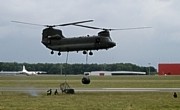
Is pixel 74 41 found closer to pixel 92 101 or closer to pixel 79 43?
pixel 79 43


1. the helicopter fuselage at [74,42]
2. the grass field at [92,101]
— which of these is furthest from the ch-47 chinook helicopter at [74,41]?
the grass field at [92,101]

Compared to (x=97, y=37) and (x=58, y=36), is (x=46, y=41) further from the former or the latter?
(x=97, y=37)

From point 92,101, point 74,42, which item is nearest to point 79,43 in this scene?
point 74,42

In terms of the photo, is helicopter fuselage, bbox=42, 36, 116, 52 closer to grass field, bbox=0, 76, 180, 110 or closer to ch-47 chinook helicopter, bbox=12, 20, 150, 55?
ch-47 chinook helicopter, bbox=12, 20, 150, 55

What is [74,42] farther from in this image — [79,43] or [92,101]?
[92,101]

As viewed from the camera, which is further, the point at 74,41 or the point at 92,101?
the point at 74,41

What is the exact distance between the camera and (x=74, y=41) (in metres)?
52.8

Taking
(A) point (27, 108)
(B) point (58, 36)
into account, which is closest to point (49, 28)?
(B) point (58, 36)

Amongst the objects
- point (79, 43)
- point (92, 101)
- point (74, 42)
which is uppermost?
point (74, 42)

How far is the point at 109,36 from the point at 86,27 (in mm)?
3621

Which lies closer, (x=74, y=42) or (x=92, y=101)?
(x=92, y=101)

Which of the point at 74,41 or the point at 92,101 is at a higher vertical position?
the point at 74,41

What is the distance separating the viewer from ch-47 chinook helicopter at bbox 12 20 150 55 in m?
52.7

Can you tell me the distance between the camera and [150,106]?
31.9 m
